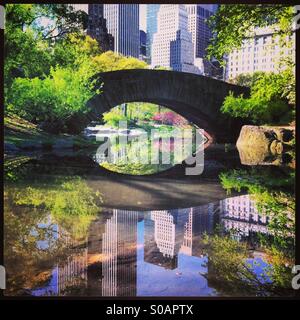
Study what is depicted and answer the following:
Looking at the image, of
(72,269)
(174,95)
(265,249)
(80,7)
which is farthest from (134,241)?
(80,7)

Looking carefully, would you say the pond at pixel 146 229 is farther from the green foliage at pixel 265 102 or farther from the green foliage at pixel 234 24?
the green foliage at pixel 234 24

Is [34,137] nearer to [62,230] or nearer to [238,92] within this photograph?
[62,230]

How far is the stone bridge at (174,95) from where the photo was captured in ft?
12.5

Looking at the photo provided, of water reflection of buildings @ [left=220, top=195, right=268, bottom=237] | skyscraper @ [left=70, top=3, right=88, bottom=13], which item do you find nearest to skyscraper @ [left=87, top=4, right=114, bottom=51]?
skyscraper @ [left=70, top=3, right=88, bottom=13]

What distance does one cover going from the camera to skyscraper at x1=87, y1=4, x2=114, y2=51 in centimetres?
352

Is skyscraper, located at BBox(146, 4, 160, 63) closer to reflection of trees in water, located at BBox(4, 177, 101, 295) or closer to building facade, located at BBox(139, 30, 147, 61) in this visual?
building facade, located at BBox(139, 30, 147, 61)

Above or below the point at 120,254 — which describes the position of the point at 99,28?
above

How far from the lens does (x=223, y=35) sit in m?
3.65

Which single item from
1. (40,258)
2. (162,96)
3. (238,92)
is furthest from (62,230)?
(238,92)

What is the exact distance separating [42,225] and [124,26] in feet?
6.04

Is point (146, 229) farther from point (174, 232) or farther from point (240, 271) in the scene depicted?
point (240, 271)

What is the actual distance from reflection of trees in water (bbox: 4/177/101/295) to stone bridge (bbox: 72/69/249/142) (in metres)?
0.68

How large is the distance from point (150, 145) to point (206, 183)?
0.61 meters

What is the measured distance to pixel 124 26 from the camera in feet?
12.0
